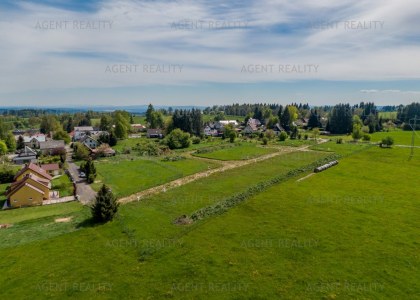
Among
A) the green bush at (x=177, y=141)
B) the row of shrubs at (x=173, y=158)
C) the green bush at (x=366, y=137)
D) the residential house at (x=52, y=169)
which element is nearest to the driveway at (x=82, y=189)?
the residential house at (x=52, y=169)

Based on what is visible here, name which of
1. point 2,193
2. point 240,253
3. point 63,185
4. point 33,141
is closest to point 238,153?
point 63,185

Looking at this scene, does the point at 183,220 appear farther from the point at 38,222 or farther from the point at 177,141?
the point at 177,141

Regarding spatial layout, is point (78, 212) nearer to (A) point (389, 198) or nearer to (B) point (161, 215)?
(B) point (161, 215)

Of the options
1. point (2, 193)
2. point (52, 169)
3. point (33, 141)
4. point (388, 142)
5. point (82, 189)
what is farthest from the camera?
point (33, 141)

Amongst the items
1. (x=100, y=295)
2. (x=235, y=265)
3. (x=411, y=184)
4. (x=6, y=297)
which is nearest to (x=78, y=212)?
(x=6, y=297)

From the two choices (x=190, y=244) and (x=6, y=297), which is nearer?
(x=6, y=297)

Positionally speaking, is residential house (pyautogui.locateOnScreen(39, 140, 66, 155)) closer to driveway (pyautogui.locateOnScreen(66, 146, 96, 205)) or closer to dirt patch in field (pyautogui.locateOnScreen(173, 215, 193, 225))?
driveway (pyautogui.locateOnScreen(66, 146, 96, 205))

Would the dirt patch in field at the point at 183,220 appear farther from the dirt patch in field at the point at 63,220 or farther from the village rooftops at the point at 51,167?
the village rooftops at the point at 51,167

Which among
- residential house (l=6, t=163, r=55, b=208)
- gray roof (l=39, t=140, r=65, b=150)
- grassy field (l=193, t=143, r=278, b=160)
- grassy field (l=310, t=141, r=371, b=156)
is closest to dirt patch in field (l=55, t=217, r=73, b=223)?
residential house (l=6, t=163, r=55, b=208)
